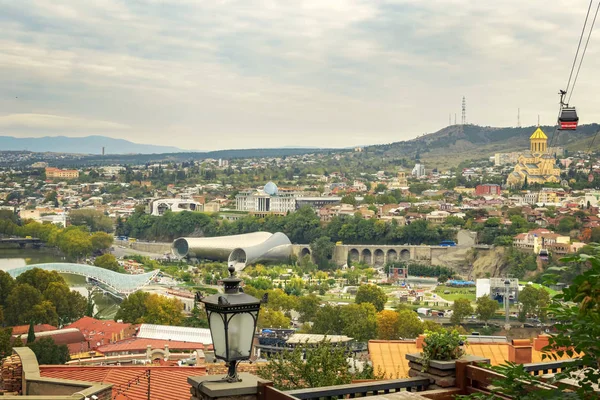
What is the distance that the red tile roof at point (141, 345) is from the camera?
17828mm

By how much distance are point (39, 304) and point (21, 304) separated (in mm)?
592

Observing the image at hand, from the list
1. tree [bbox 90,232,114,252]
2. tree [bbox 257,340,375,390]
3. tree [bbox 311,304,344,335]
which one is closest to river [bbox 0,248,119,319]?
tree [bbox 90,232,114,252]

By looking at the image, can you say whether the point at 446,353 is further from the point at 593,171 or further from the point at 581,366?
the point at 593,171

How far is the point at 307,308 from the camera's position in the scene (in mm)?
27844

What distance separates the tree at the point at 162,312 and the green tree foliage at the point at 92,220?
36.5m

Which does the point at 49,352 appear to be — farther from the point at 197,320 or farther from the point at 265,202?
the point at 265,202

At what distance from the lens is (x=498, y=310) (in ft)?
100

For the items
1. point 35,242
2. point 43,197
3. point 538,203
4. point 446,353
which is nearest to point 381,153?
point 43,197

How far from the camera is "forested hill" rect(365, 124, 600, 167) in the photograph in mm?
111188

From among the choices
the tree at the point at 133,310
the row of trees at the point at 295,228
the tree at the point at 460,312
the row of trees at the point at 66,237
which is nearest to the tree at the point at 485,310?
the tree at the point at 460,312

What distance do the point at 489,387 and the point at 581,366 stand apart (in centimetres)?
53

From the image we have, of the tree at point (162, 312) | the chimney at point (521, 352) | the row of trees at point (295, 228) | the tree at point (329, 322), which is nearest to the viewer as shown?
the chimney at point (521, 352)

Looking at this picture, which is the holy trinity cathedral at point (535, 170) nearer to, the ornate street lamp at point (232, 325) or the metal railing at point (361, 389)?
the metal railing at point (361, 389)

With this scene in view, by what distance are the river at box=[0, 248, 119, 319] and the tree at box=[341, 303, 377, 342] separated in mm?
7944
